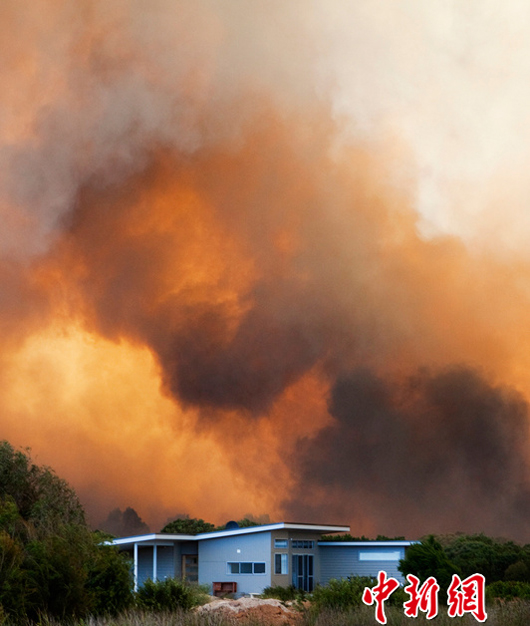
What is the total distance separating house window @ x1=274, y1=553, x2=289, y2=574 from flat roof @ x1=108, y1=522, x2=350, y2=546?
163cm

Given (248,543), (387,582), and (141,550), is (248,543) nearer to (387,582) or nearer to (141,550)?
(141,550)

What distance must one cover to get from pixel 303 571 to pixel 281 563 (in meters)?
1.86

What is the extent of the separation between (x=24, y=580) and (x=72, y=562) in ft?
4.32

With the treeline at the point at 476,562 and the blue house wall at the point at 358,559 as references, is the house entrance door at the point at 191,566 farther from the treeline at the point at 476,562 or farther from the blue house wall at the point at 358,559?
the treeline at the point at 476,562

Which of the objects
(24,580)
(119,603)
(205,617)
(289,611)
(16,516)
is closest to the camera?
(205,617)

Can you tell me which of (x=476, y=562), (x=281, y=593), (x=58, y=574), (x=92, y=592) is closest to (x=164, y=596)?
(x=92, y=592)

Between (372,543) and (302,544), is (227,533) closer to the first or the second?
(302,544)

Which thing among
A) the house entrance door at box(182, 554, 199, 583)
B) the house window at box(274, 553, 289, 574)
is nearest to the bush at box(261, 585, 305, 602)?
the house window at box(274, 553, 289, 574)

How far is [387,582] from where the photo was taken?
48.5 feet

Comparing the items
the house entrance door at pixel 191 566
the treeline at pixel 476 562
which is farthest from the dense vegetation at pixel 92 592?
the house entrance door at pixel 191 566

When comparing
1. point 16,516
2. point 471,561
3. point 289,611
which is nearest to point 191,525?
point 471,561

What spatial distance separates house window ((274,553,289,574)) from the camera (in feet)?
146

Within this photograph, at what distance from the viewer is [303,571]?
45.7 m

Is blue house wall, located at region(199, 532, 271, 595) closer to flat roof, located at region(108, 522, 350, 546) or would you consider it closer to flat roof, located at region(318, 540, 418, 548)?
flat roof, located at region(108, 522, 350, 546)
